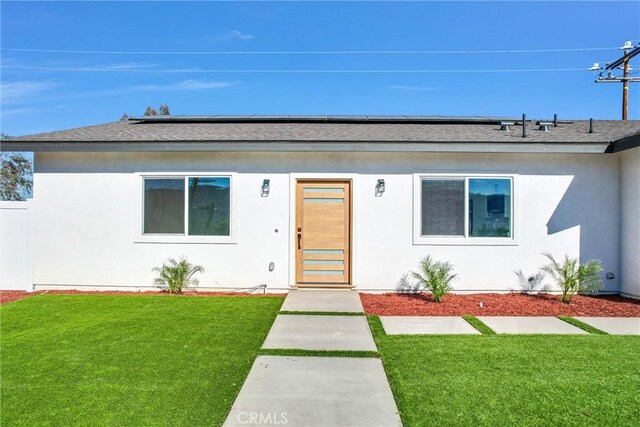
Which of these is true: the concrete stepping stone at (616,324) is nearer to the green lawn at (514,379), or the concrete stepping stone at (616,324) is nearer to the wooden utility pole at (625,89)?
the green lawn at (514,379)

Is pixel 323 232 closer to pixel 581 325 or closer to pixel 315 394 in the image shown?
pixel 581 325

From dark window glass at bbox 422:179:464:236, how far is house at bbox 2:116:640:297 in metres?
0.02

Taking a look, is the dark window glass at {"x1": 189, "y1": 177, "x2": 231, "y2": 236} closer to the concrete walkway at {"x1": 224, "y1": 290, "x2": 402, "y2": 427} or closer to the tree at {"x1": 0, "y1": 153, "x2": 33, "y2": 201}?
the concrete walkway at {"x1": 224, "y1": 290, "x2": 402, "y2": 427}

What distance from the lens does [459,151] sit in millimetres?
7387

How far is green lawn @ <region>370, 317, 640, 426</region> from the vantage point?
292cm

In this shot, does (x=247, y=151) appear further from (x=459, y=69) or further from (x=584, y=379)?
(x=459, y=69)

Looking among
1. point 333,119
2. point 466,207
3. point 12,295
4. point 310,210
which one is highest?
point 333,119

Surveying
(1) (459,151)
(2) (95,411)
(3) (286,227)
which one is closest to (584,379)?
(2) (95,411)

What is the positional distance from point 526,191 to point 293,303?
5.13m

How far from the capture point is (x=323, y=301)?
682 centimetres

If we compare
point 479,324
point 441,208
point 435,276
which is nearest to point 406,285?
point 435,276

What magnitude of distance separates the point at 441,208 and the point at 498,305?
6.90 ft

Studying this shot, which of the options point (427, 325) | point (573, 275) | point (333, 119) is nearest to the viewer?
point (427, 325)

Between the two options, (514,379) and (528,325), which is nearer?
(514,379)
